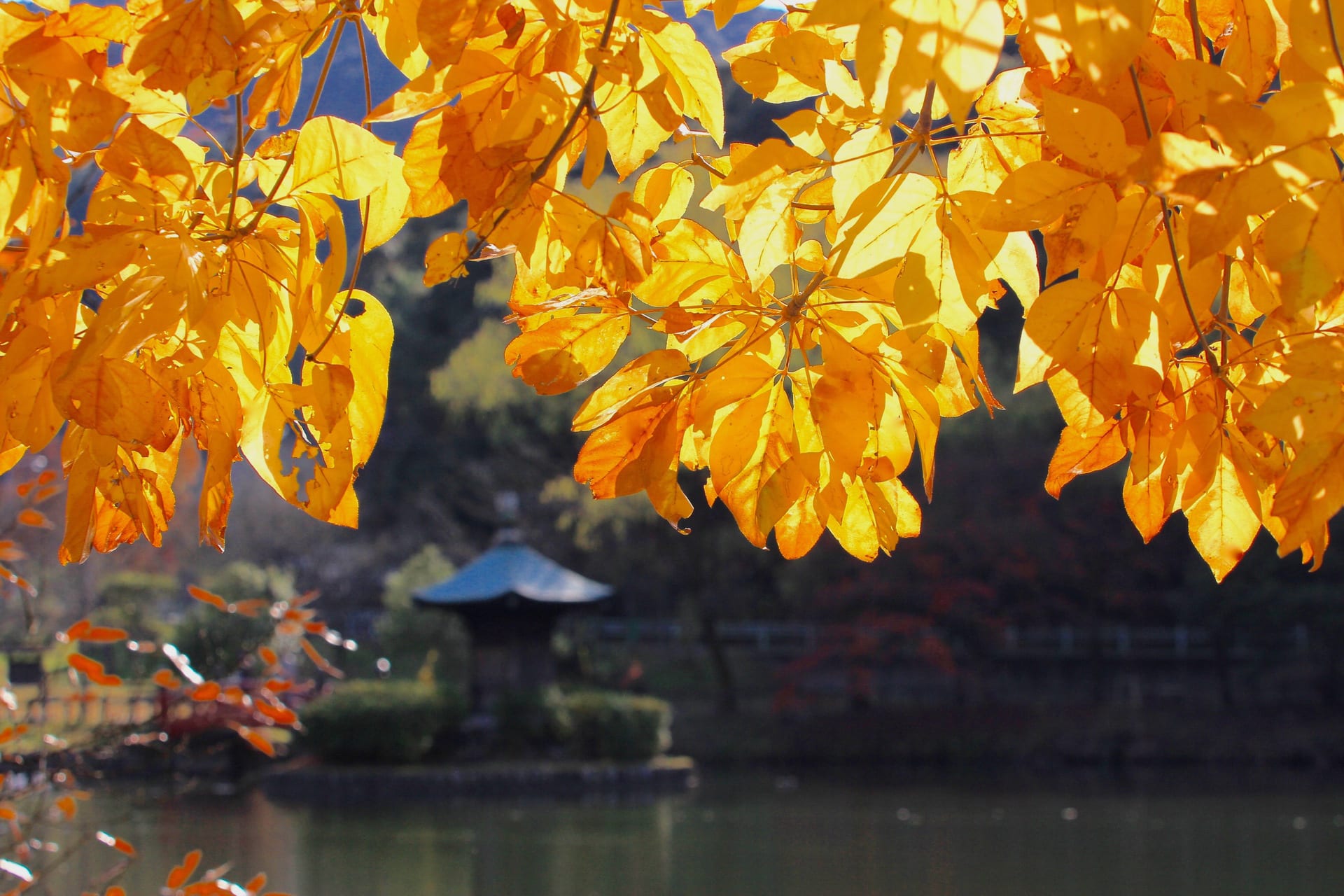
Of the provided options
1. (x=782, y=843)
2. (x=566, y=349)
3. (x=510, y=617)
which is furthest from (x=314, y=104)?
(x=510, y=617)

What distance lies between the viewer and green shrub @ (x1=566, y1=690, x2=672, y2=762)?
28.7ft

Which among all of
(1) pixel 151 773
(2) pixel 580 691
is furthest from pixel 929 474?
(2) pixel 580 691

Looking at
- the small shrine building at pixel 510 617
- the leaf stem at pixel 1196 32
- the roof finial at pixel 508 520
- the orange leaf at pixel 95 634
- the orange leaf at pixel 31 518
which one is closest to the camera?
the leaf stem at pixel 1196 32

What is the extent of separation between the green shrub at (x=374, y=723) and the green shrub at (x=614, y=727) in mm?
981

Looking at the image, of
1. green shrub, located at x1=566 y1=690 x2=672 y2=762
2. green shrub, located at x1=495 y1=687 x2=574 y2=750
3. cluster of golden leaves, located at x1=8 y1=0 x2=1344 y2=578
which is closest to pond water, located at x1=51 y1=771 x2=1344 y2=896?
green shrub, located at x1=566 y1=690 x2=672 y2=762

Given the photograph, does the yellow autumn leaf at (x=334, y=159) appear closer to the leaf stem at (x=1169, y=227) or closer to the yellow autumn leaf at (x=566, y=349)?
the yellow autumn leaf at (x=566, y=349)

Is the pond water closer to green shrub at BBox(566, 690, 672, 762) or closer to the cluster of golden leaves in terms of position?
green shrub at BBox(566, 690, 672, 762)

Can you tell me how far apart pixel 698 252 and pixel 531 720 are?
28.3 feet

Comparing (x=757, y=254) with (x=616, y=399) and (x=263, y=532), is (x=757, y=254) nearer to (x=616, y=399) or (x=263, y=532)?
(x=616, y=399)

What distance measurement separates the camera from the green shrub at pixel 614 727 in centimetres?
874

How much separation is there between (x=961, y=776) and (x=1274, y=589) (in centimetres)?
321

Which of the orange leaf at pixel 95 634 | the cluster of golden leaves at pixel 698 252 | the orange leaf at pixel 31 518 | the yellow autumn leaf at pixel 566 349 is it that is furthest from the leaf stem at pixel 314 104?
the orange leaf at pixel 31 518

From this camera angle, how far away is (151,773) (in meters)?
7.81

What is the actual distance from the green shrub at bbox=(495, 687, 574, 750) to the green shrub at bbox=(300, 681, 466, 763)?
44 cm
